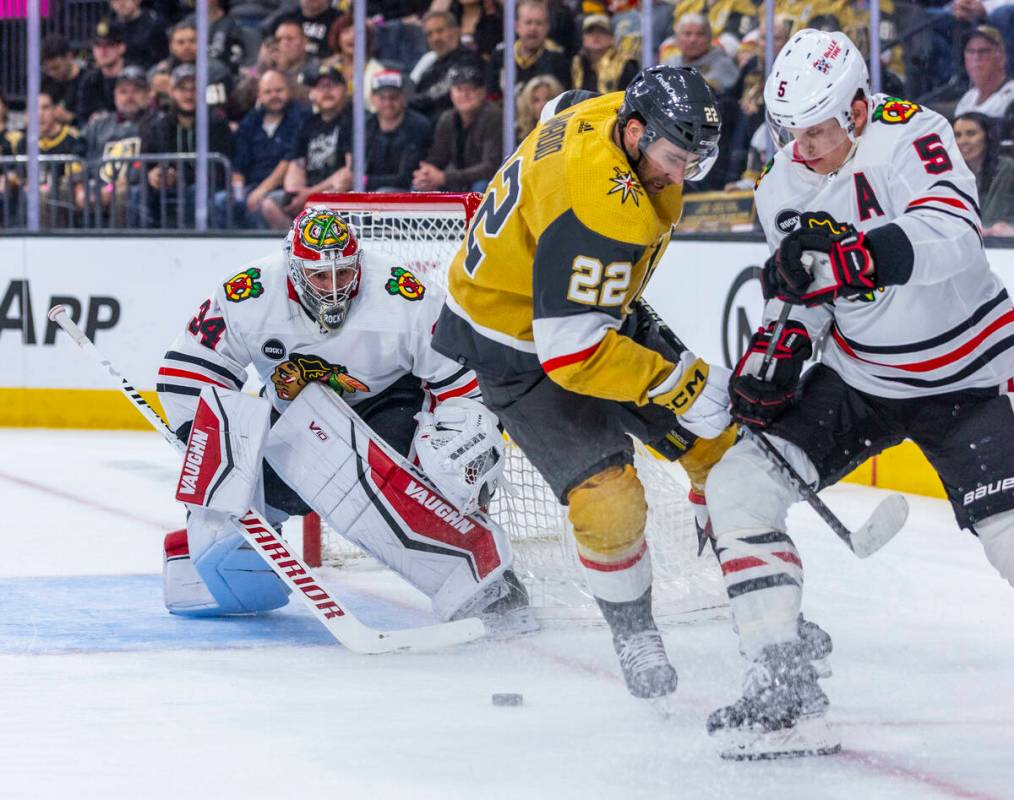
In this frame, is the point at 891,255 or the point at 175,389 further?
the point at 175,389

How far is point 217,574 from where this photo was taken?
10.7 ft

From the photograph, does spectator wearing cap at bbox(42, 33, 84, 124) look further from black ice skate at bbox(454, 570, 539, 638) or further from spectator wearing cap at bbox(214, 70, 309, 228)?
black ice skate at bbox(454, 570, 539, 638)

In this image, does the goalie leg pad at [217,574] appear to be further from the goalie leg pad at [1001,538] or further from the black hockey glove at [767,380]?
the goalie leg pad at [1001,538]

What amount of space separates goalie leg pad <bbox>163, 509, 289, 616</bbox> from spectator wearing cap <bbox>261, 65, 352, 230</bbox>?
3245 mm

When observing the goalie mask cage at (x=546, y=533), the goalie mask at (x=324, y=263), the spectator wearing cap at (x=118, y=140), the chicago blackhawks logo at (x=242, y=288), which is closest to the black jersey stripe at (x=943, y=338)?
the goalie mask cage at (x=546, y=533)

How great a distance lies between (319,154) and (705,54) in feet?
5.53

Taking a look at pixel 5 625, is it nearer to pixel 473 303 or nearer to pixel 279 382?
pixel 279 382

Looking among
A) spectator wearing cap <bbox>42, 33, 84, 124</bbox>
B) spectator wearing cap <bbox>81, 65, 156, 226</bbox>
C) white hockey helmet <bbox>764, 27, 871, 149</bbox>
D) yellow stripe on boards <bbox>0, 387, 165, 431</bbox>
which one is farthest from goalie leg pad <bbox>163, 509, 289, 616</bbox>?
spectator wearing cap <bbox>42, 33, 84, 124</bbox>

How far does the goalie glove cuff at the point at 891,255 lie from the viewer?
7.39 ft

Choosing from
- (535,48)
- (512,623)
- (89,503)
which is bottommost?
(89,503)

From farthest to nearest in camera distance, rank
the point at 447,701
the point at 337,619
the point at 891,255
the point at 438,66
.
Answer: the point at 438,66 → the point at 337,619 → the point at 447,701 → the point at 891,255

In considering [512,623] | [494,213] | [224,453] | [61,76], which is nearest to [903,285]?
[494,213]

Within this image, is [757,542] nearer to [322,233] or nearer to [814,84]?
[814,84]

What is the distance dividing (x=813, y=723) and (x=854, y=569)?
1.52 metres
